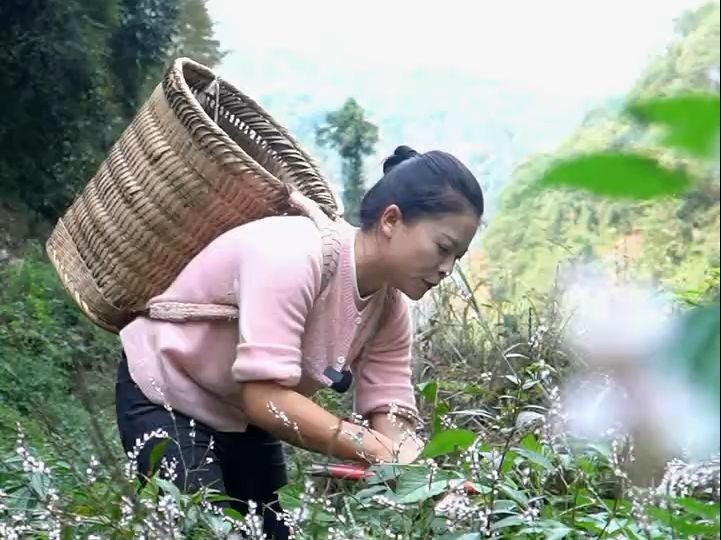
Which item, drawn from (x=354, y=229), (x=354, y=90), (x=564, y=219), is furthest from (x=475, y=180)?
(x=354, y=90)

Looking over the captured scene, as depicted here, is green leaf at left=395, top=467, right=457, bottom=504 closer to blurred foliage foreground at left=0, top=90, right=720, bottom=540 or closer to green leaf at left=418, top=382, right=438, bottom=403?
blurred foliage foreground at left=0, top=90, right=720, bottom=540

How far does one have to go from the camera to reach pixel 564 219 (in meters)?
2.49

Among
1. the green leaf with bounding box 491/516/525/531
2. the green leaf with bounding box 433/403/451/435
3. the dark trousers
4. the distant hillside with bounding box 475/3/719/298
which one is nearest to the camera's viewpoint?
the green leaf with bounding box 491/516/525/531

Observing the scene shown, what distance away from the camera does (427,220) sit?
1.42 m

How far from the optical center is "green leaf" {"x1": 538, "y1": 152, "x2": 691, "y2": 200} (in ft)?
1.02

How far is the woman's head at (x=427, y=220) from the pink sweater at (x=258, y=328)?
2.5 inches

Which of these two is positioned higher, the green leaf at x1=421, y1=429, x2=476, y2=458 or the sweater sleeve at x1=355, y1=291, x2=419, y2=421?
the green leaf at x1=421, y1=429, x2=476, y2=458

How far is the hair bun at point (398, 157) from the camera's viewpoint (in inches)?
61.9

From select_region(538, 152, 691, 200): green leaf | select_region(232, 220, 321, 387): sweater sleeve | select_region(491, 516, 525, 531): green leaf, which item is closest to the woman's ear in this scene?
select_region(232, 220, 321, 387): sweater sleeve

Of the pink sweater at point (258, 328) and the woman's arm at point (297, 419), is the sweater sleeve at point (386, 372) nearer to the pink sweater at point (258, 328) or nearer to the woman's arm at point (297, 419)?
the pink sweater at point (258, 328)

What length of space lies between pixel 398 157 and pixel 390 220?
16 centimetres

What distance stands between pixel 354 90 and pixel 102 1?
1155mm

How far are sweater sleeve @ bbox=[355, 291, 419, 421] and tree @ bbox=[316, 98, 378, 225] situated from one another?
130 inches

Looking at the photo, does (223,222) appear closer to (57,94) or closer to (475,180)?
(475,180)
